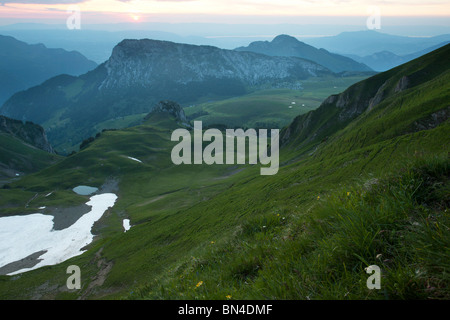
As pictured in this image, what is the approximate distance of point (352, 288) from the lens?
416cm

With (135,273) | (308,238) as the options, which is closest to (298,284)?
(308,238)

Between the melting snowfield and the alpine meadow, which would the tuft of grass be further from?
the melting snowfield

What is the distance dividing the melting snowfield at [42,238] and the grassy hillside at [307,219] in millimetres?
7897

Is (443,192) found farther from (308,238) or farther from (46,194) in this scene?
(46,194)

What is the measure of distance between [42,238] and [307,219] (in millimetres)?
107207

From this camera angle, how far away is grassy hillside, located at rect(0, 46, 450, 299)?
14.7 ft

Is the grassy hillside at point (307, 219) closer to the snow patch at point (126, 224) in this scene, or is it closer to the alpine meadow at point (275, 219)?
the alpine meadow at point (275, 219)

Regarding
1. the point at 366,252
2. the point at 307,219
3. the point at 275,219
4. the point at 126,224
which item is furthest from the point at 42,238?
the point at 366,252

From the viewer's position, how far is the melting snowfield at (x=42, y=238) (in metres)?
79.1

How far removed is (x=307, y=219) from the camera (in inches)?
272

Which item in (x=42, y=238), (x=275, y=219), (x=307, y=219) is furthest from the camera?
(x=42, y=238)

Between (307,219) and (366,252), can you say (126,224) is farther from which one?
(366,252)

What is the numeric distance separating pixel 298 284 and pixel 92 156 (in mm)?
200628
